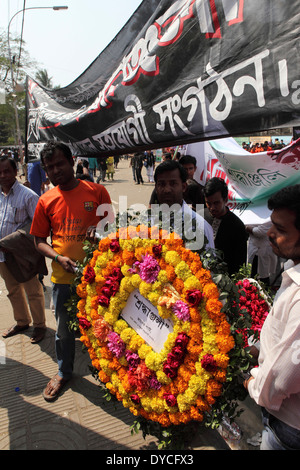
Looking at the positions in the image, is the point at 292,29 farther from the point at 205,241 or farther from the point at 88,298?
the point at 88,298

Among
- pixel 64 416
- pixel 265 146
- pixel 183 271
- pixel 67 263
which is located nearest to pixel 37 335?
pixel 64 416

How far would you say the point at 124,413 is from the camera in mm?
2867

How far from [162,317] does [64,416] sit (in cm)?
155

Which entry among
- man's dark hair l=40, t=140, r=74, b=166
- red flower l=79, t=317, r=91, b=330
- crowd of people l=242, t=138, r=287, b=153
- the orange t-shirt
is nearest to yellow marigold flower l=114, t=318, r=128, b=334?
red flower l=79, t=317, r=91, b=330

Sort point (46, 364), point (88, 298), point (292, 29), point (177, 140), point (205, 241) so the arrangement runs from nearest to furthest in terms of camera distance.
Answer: point (292, 29) → point (177, 140) → point (205, 241) → point (88, 298) → point (46, 364)

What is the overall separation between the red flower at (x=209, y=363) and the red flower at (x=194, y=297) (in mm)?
289

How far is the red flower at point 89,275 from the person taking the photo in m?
2.38

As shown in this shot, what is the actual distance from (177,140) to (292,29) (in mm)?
778

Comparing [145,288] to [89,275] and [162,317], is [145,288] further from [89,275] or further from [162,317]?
[89,275]

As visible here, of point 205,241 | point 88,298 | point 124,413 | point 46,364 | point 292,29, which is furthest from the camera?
point 46,364

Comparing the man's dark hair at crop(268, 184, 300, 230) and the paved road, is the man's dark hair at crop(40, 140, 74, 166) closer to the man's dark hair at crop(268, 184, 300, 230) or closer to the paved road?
the man's dark hair at crop(268, 184, 300, 230)

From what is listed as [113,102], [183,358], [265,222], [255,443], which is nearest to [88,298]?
[183,358]

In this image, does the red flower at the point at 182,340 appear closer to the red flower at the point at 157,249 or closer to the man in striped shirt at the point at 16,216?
the red flower at the point at 157,249

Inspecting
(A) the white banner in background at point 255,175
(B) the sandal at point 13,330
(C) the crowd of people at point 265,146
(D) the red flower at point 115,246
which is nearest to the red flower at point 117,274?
(D) the red flower at point 115,246
